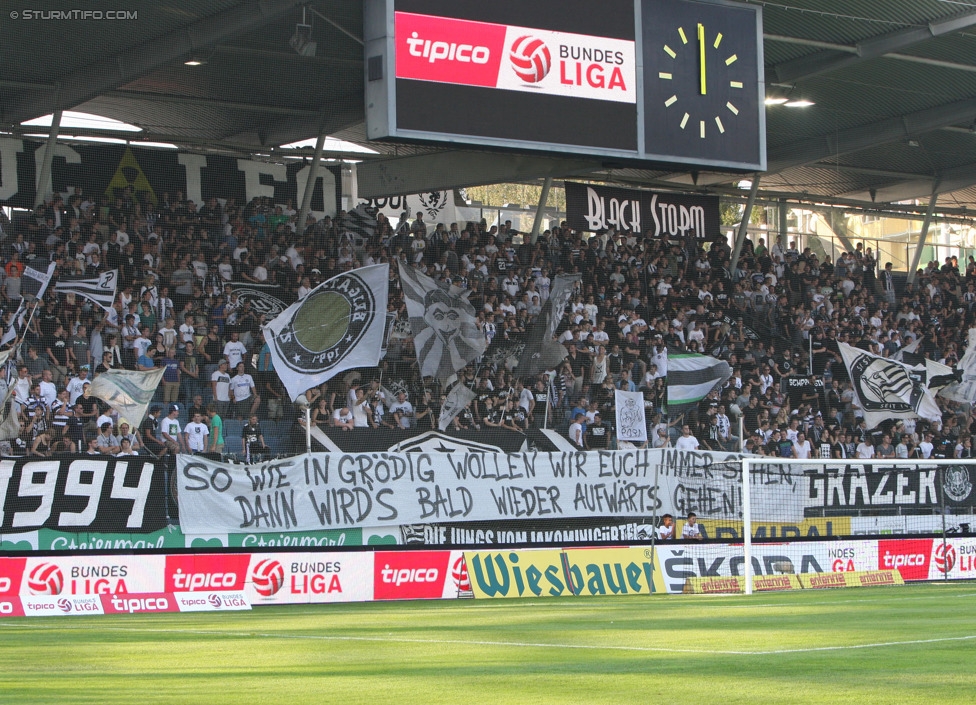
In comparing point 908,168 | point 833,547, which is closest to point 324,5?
point 833,547

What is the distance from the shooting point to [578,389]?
80.3 feet

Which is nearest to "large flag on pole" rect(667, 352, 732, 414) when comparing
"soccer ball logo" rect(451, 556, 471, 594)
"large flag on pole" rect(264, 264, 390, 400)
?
"large flag on pole" rect(264, 264, 390, 400)

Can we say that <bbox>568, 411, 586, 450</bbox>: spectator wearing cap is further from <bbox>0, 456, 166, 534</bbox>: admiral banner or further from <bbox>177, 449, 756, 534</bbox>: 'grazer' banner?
<bbox>0, 456, 166, 534</bbox>: admiral banner

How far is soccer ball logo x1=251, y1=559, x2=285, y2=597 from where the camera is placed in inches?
693

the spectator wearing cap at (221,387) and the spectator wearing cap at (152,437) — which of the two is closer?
the spectator wearing cap at (152,437)

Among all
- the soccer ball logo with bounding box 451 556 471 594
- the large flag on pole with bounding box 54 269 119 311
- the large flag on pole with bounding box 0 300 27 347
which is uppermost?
the large flag on pole with bounding box 54 269 119 311

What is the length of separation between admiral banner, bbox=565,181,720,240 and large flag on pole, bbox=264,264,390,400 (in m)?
9.39

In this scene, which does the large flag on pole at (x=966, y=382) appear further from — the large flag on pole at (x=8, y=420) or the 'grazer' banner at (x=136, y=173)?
the large flag on pole at (x=8, y=420)

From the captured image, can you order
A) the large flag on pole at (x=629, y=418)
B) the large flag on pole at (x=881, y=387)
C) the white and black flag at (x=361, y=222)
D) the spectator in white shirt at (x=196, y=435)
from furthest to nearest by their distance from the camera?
the large flag on pole at (x=881, y=387) < the white and black flag at (x=361, y=222) < the large flag on pole at (x=629, y=418) < the spectator in white shirt at (x=196, y=435)

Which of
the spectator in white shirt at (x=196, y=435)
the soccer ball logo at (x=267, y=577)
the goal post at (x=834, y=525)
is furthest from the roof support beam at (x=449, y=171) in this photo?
the soccer ball logo at (x=267, y=577)

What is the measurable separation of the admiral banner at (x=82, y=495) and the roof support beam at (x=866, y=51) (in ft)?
49.2

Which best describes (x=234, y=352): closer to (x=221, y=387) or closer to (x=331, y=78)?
(x=221, y=387)

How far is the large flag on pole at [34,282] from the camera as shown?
69.5ft

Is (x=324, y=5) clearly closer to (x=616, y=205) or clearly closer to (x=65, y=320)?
(x=65, y=320)
